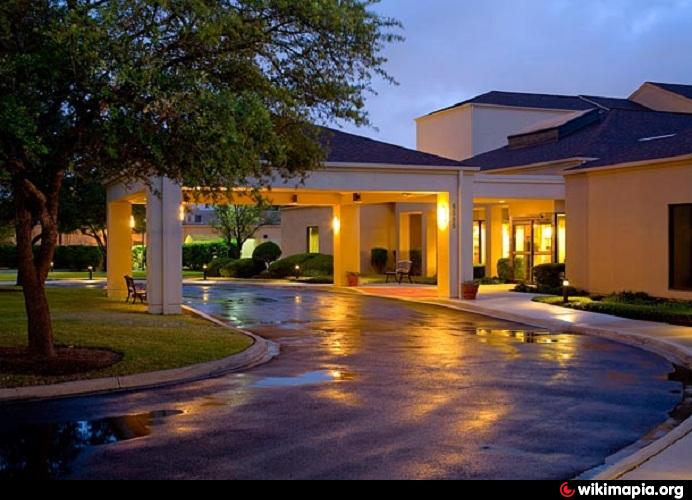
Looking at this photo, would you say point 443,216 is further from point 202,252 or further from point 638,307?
point 202,252

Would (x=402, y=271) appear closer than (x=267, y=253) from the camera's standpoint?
Yes

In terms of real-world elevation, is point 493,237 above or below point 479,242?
above

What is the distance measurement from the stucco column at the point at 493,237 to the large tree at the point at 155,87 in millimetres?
23870

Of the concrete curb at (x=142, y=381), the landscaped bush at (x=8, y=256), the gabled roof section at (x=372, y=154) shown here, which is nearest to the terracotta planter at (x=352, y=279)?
the gabled roof section at (x=372, y=154)

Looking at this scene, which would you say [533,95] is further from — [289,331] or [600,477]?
[600,477]

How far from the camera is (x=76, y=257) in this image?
175 ft

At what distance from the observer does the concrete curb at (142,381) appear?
35.5 feet

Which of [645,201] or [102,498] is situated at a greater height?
[645,201]

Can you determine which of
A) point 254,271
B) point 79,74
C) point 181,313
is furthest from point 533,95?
point 79,74

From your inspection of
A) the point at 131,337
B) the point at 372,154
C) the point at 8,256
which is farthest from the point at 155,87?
the point at 8,256

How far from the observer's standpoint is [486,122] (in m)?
44.3

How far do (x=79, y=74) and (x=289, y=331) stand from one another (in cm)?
876

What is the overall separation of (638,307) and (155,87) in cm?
1403

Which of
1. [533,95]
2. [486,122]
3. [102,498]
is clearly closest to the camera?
[102,498]
